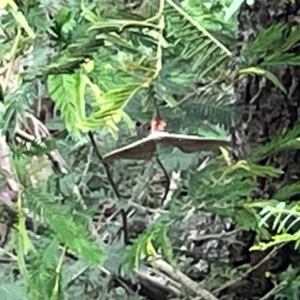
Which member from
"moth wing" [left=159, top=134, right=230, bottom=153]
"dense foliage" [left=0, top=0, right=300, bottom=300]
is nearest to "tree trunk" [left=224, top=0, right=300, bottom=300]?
"dense foliage" [left=0, top=0, right=300, bottom=300]

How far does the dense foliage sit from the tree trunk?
0.04 feet

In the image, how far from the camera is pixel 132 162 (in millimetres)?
1021

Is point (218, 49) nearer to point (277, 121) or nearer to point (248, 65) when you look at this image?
point (248, 65)

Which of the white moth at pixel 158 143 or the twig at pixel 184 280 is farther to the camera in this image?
the twig at pixel 184 280

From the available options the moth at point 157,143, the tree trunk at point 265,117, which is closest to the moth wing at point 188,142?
the moth at point 157,143

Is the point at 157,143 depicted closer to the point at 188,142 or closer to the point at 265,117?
the point at 188,142

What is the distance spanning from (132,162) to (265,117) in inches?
8.1

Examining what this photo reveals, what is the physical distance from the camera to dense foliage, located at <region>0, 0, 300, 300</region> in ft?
2.04

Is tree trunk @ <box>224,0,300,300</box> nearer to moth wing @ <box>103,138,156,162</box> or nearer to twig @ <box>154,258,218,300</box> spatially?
twig @ <box>154,258,218,300</box>

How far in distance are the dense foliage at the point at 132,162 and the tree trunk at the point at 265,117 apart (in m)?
0.01

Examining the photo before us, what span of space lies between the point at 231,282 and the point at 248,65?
0.30m

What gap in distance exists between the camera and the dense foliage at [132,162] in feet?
2.04

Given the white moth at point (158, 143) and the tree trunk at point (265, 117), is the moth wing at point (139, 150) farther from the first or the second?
the tree trunk at point (265, 117)

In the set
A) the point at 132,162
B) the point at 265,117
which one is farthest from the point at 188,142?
the point at 132,162
